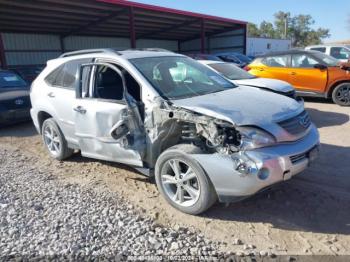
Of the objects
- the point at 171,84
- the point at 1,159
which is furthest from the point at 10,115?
the point at 171,84

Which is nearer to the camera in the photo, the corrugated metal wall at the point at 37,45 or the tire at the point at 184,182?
the tire at the point at 184,182

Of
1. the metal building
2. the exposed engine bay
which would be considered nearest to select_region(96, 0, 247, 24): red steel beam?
the metal building

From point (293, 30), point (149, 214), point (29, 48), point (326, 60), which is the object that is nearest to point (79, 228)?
point (149, 214)

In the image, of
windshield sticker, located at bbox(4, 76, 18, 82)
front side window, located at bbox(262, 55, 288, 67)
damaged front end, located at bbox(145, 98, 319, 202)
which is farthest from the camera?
front side window, located at bbox(262, 55, 288, 67)

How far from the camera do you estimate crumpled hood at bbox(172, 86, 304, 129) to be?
3410 mm

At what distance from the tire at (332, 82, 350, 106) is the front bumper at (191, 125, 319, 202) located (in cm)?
658

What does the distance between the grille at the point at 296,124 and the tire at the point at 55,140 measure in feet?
11.7

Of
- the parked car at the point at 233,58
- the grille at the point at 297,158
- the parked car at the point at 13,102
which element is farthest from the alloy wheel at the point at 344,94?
the parked car at the point at 233,58

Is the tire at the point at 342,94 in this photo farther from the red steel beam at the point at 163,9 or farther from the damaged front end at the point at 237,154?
the red steel beam at the point at 163,9

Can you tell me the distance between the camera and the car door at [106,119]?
4.09 meters

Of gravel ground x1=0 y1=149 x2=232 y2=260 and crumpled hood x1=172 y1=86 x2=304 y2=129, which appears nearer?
gravel ground x1=0 y1=149 x2=232 y2=260

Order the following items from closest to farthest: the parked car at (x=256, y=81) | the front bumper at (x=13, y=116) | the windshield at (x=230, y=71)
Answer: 1. the parked car at (x=256, y=81)
2. the front bumper at (x=13, y=116)
3. the windshield at (x=230, y=71)

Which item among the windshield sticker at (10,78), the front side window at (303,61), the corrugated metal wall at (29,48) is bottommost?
the windshield sticker at (10,78)

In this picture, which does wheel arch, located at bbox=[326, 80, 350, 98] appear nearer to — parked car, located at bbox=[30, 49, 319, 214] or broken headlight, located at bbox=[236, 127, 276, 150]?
parked car, located at bbox=[30, 49, 319, 214]
